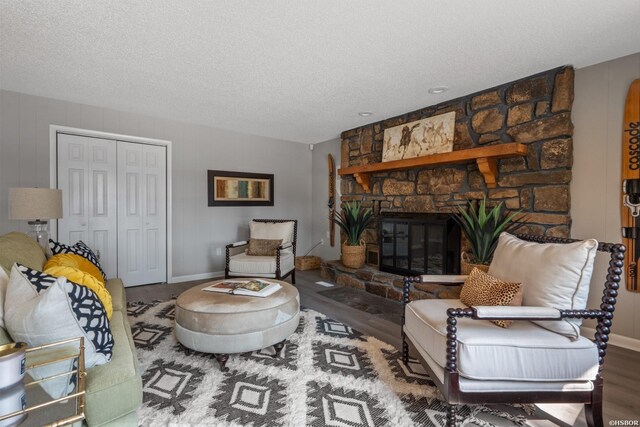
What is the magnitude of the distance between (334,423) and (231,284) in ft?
4.63

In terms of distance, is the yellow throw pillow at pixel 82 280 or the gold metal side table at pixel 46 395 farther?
the yellow throw pillow at pixel 82 280

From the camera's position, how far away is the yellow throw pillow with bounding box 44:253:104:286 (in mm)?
1952

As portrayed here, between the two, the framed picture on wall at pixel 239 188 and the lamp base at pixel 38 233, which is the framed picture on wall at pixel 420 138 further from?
the lamp base at pixel 38 233

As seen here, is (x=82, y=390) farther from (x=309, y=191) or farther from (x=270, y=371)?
(x=309, y=191)

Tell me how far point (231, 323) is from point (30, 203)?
225 cm

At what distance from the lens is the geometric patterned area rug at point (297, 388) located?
5.27 feet

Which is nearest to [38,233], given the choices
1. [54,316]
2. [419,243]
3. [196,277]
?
[196,277]

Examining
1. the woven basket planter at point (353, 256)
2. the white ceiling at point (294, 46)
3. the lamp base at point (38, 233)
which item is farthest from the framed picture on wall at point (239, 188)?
the lamp base at point (38, 233)

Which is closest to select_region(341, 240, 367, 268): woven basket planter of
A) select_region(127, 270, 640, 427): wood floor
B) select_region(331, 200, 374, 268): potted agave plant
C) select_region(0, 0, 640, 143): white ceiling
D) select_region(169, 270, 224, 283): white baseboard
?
select_region(331, 200, 374, 268): potted agave plant

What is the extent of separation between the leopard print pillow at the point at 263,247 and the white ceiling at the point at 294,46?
1.82 meters

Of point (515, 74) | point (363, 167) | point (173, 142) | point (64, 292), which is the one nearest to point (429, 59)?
point (515, 74)

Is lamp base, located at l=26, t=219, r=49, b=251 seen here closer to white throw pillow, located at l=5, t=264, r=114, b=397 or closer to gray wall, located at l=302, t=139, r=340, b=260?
white throw pillow, located at l=5, t=264, r=114, b=397

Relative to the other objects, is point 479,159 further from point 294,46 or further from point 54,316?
point 54,316

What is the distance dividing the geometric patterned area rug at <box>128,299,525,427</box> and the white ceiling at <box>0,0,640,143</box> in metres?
2.30
